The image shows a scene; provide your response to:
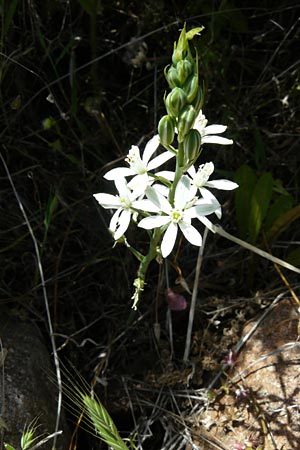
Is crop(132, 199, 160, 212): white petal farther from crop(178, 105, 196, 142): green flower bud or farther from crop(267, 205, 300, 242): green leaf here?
crop(267, 205, 300, 242): green leaf

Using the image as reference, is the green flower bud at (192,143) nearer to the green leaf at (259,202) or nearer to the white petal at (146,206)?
the white petal at (146,206)

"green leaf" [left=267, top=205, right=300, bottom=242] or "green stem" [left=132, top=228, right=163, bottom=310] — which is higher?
"green stem" [left=132, top=228, right=163, bottom=310]

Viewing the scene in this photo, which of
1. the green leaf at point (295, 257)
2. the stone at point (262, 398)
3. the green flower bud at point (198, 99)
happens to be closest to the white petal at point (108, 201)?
Result: the green flower bud at point (198, 99)

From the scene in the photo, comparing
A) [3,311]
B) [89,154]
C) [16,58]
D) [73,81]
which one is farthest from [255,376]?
[16,58]

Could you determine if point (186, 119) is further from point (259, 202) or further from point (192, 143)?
point (259, 202)

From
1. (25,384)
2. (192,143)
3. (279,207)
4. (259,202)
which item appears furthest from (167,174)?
(25,384)

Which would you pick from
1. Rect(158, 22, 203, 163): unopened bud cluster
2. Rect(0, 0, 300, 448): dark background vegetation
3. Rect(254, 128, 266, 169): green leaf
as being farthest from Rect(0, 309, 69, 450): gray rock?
Result: Rect(254, 128, 266, 169): green leaf
